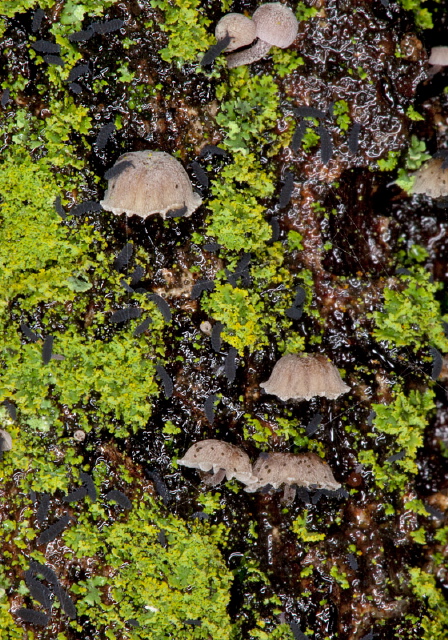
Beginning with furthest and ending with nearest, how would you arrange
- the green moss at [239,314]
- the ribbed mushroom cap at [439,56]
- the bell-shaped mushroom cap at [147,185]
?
the green moss at [239,314], the ribbed mushroom cap at [439,56], the bell-shaped mushroom cap at [147,185]

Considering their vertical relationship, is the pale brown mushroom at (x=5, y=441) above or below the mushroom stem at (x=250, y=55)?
below

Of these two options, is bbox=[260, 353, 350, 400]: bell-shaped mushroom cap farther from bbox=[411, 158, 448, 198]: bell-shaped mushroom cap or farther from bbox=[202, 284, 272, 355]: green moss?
bbox=[411, 158, 448, 198]: bell-shaped mushroom cap

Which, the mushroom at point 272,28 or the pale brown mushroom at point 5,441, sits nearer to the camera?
the mushroom at point 272,28

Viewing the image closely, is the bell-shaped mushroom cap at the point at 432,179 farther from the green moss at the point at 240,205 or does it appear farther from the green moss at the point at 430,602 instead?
the green moss at the point at 430,602

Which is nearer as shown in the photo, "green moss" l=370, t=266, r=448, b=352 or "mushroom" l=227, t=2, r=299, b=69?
"mushroom" l=227, t=2, r=299, b=69

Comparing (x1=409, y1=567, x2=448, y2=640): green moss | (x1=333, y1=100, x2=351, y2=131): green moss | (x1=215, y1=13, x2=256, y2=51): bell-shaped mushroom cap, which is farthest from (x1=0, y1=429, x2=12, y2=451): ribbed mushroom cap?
(x1=333, y1=100, x2=351, y2=131): green moss

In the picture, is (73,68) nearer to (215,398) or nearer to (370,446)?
(215,398)

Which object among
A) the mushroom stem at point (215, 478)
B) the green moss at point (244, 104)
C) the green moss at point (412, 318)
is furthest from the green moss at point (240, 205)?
the mushroom stem at point (215, 478)

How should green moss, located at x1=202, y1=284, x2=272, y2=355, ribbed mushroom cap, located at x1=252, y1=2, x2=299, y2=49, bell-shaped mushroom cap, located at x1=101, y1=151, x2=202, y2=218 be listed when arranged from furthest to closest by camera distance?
green moss, located at x1=202, y1=284, x2=272, y2=355, ribbed mushroom cap, located at x1=252, y1=2, x2=299, y2=49, bell-shaped mushroom cap, located at x1=101, y1=151, x2=202, y2=218
